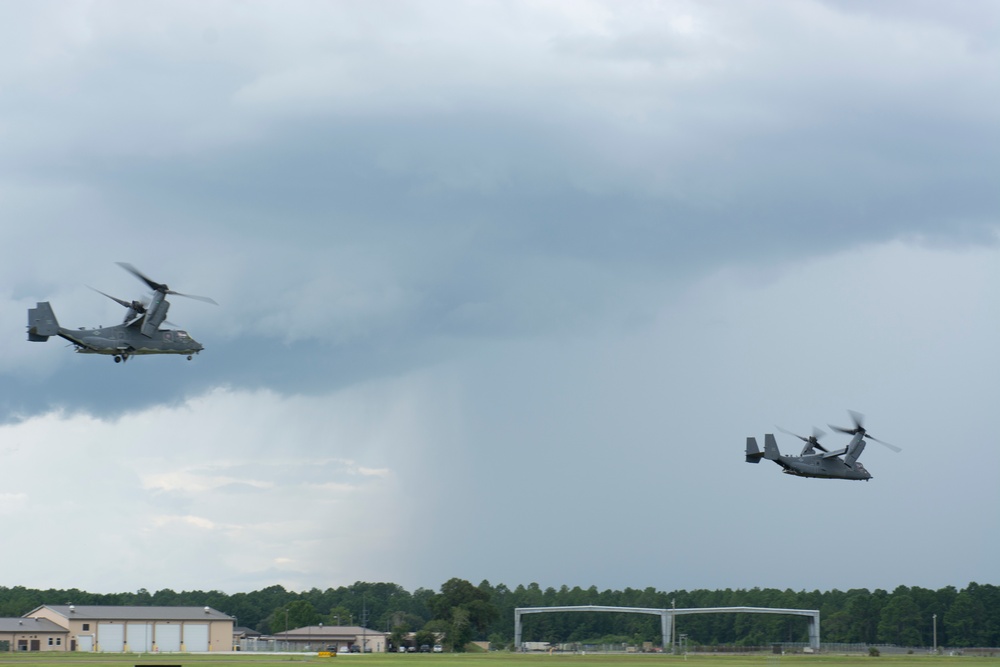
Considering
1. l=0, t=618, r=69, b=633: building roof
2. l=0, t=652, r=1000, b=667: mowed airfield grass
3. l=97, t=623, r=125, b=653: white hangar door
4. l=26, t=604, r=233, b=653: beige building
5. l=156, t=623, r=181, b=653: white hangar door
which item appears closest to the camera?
l=0, t=652, r=1000, b=667: mowed airfield grass

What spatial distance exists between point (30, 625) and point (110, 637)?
41.3 feet

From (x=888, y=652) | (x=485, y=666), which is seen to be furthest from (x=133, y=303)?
(x=888, y=652)

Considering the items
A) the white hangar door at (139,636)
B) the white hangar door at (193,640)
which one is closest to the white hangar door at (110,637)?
the white hangar door at (139,636)

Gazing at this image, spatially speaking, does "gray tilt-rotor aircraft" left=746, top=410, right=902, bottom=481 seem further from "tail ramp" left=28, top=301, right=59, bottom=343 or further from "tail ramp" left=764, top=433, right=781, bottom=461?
"tail ramp" left=28, top=301, right=59, bottom=343

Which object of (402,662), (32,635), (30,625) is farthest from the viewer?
(30,625)

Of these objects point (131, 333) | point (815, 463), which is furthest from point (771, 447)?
point (131, 333)

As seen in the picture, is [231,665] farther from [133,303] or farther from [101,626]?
[101,626]

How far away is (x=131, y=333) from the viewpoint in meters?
88.1

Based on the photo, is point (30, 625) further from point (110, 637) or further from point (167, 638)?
point (167, 638)

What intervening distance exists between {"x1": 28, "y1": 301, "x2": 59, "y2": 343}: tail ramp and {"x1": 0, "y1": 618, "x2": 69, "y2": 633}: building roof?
11676 centimetres

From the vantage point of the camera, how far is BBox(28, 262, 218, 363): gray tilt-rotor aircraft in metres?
85.6

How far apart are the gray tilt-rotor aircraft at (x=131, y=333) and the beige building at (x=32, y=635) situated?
358ft

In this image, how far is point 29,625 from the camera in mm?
190000

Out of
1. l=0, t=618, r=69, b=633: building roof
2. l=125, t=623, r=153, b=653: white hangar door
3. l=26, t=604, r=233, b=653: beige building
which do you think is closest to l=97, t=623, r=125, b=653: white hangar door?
l=26, t=604, r=233, b=653: beige building
